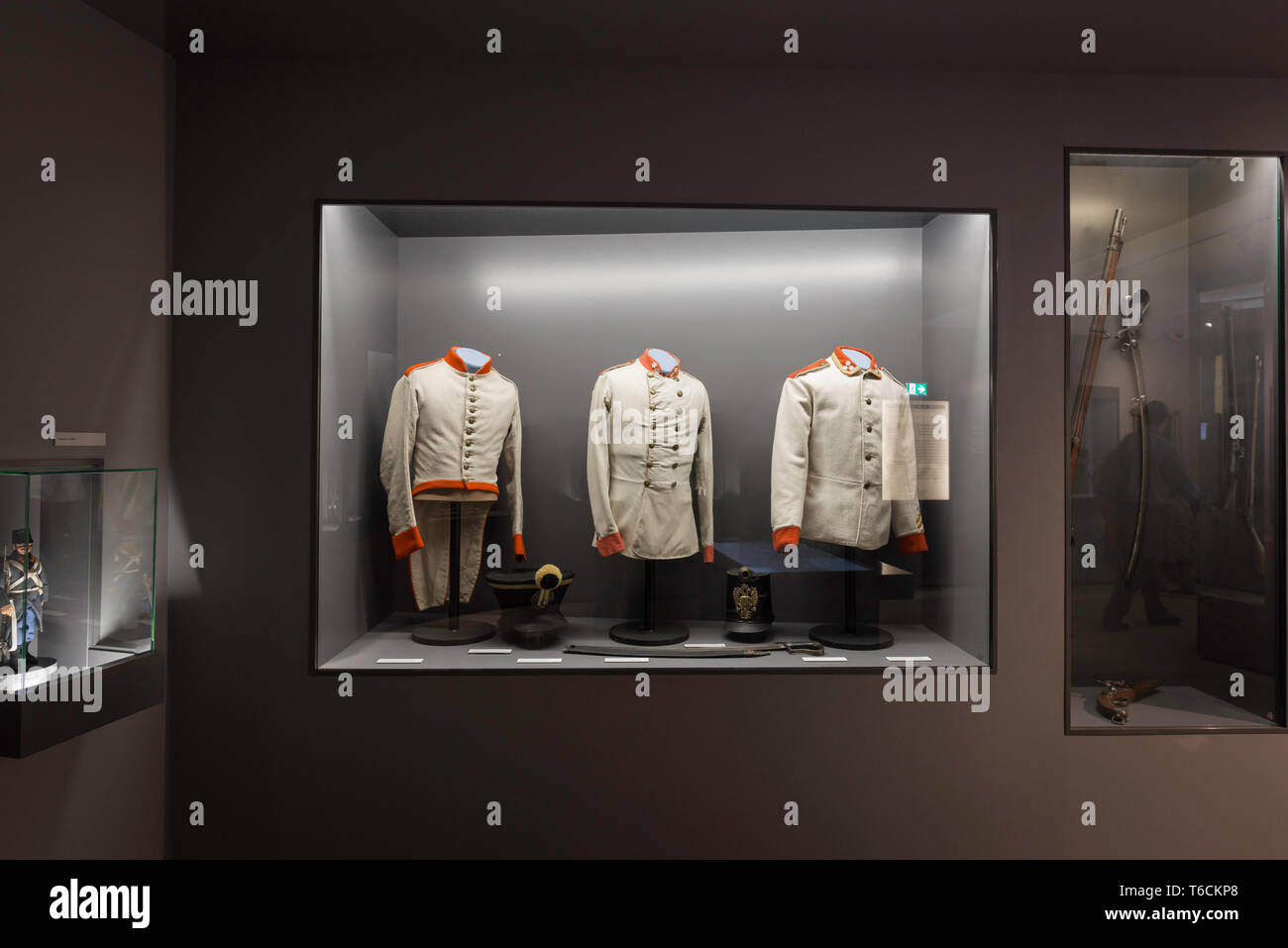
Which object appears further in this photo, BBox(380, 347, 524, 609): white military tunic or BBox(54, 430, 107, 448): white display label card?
BBox(380, 347, 524, 609): white military tunic

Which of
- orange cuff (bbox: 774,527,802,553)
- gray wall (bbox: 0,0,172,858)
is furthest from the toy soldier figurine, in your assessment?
orange cuff (bbox: 774,527,802,553)

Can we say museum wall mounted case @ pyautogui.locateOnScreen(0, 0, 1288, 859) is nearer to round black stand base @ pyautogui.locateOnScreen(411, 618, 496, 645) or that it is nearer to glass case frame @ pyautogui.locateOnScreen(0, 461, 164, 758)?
round black stand base @ pyautogui.locateOnScreen(411, 618, 496, 645)

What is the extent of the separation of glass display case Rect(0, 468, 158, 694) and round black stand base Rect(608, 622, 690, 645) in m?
1.39

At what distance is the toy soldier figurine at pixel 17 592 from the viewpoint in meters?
1.74

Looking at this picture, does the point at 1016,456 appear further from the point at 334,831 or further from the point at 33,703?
the point at 33,703

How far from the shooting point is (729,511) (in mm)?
2734

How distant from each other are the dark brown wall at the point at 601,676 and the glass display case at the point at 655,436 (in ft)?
0.36

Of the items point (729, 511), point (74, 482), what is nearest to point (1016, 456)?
point (729, 511)

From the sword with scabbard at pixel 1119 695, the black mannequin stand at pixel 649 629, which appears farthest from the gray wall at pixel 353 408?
the sword with scabbard at pixel 1119 695

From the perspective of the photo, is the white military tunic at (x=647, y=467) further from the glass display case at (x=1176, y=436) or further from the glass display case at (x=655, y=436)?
the glass display case at (x=1176, y=436)

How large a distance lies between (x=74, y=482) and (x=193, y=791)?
3.58 feet

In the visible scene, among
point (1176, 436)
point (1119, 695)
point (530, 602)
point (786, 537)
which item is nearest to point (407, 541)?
point (530, 602)

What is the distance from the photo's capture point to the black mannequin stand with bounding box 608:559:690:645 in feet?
8.43

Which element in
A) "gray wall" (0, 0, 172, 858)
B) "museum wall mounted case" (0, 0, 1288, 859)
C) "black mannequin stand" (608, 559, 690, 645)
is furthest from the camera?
"black mannequin stand" (608, 559, 690, 645)
